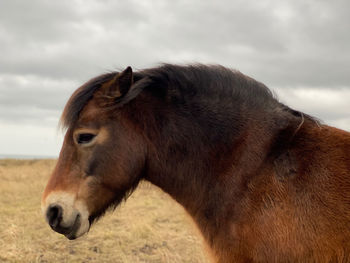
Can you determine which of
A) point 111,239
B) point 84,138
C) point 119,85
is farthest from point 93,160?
point 111,239

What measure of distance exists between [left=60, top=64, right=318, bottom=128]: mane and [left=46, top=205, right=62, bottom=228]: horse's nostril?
79cm

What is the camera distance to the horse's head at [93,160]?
10.8 feet

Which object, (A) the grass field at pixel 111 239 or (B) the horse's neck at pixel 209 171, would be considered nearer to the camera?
(B) the horse's neck at pixel 209 171

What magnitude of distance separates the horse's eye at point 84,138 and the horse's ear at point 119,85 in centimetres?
42

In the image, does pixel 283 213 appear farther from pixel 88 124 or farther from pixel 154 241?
pixel 154 241

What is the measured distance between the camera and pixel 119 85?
11.3 ft

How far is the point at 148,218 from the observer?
10828 millimetres

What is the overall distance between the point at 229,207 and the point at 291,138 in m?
0.83

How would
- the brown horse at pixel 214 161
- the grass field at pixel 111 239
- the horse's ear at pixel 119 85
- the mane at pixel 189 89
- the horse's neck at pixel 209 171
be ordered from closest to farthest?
1. the brown horse at pixel 214 161
2. the horse's neck at pixel 209 171
3. the horse's ear at pixel 119 85
4. the mane at pixel 189 89
5. the grass field at pixel 111 239

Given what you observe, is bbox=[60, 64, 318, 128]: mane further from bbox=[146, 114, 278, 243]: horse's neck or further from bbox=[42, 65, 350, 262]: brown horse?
bbox=[146, 114, 278, 243]: horse's neck

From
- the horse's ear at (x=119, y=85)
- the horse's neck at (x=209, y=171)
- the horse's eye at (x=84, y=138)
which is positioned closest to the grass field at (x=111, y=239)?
the horse's neck at (x=209, y=171)

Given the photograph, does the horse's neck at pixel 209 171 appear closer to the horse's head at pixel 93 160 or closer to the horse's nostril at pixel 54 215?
the horse's head at pixel 93 160

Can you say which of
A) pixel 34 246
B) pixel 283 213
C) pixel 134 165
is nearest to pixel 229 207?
pixel 283 213

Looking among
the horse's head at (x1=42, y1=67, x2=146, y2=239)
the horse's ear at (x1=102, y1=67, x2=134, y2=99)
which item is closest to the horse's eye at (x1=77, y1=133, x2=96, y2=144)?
the horse's head at (x1=42, y1=67, x2=146, y2=239)
